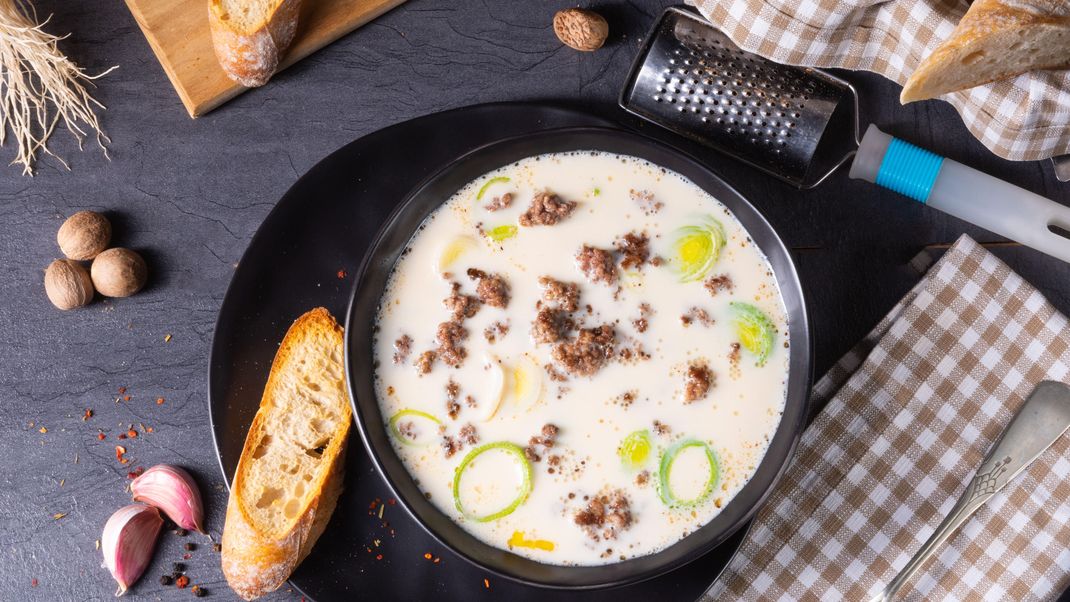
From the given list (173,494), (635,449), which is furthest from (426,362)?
(173,494)

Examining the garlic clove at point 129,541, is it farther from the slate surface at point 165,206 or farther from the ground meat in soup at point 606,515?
the ground meat in soup at point 606,515

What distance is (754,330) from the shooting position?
226cm

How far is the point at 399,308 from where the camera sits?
2314mm

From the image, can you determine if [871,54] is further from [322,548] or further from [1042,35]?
[322,548]

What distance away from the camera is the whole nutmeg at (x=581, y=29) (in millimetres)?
2568

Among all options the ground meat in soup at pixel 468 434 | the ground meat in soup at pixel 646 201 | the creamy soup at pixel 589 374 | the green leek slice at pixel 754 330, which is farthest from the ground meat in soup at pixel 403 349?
the green leek slice at pixel 754 330

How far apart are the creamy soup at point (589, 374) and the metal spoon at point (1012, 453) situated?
1.95 ft

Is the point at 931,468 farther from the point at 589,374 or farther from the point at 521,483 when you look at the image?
the point at 521,483

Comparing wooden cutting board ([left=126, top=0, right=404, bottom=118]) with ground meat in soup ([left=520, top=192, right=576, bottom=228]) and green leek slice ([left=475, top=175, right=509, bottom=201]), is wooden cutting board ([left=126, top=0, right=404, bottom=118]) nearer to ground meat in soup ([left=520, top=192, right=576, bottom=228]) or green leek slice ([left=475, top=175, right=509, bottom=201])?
green leek slice ([left=475, top=175, right=509, bottom=201])

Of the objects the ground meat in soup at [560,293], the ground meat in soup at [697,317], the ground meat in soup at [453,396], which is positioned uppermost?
the ground meat in soup at [697,317]

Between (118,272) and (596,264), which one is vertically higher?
(596,264)

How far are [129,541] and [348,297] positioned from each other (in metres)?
0.99

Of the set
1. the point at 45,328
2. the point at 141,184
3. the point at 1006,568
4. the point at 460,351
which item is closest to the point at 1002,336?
the point at 1006,568

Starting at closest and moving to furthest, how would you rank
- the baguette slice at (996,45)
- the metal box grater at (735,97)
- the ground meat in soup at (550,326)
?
the baguette slice at (996,45) → the ground meat in soup at (550,326) → the metal box grater at (735,97)
